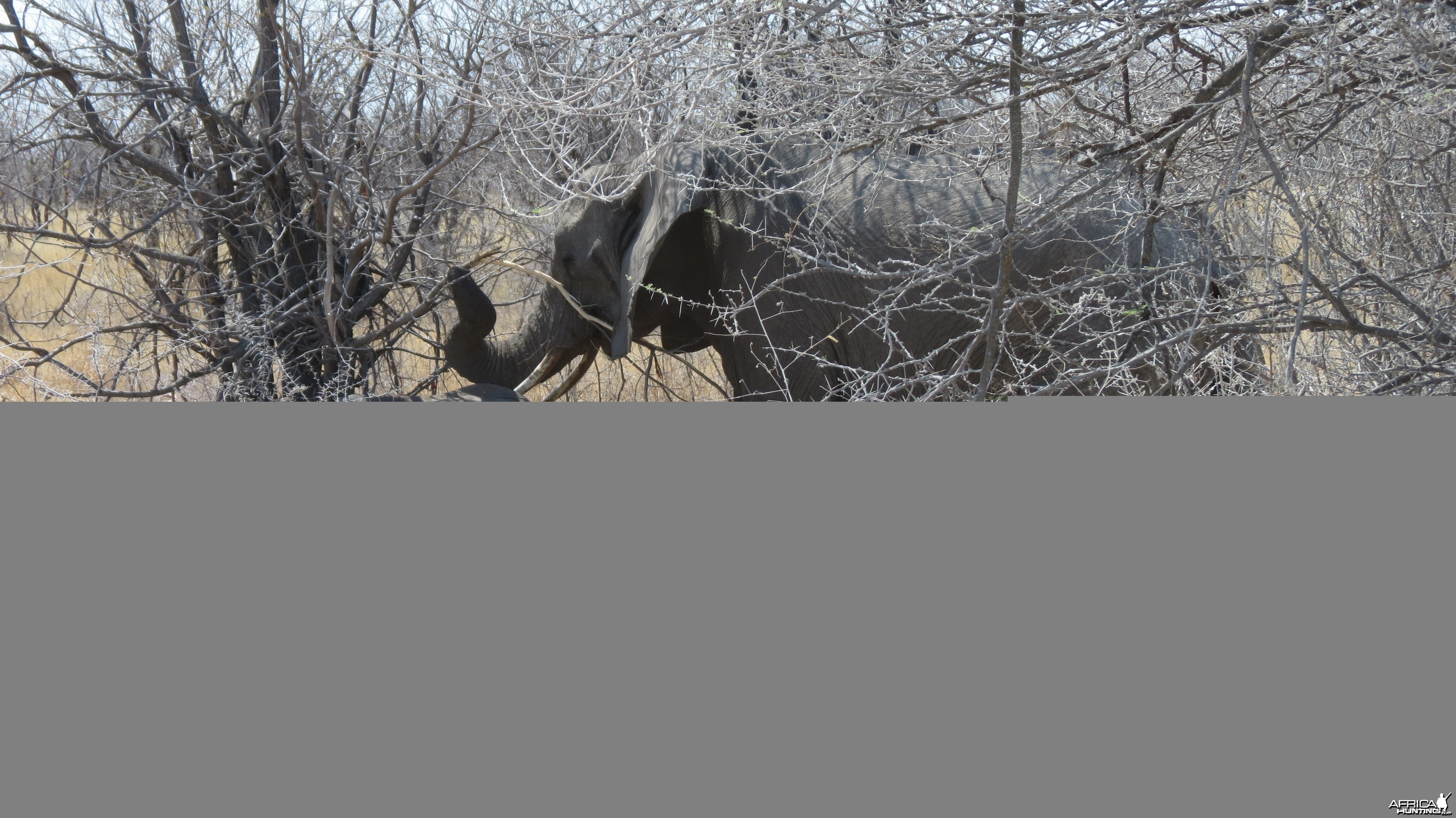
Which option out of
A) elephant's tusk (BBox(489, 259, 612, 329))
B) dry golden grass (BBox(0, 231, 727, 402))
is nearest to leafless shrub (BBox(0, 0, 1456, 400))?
dry golden grass (BBox(0, 231, 727, 402))

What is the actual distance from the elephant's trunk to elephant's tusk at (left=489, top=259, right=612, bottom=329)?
3.0 inches

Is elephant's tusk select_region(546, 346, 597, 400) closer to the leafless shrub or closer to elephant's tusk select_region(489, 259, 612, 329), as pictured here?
elephant's tusk select_region(489, 259, 612, 329)

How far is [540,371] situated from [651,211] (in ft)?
3.35

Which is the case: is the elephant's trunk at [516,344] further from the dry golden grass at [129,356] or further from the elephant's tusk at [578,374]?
the dry golden grass at [129,356]

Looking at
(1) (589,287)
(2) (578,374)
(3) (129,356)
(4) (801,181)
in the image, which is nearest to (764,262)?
(4) (801,181)

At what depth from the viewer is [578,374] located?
5426 millimetres

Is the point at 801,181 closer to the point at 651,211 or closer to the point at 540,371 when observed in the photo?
the point at 651,211

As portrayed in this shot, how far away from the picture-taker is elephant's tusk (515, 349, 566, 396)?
520 centimetres

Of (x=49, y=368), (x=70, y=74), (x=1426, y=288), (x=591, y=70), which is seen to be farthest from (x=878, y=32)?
(x=49, y=368)

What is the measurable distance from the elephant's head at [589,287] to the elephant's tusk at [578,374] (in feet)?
0.09

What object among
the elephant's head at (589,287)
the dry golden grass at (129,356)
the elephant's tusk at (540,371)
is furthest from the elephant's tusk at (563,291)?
the dry golden grass at (129,356)

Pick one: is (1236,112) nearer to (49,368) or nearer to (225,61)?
(225,61)

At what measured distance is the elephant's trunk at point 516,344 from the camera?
508 centimetres

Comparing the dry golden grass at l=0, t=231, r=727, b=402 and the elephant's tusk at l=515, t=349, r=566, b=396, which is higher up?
the dry golden grass at l=0, t=231, r=727, b=402
